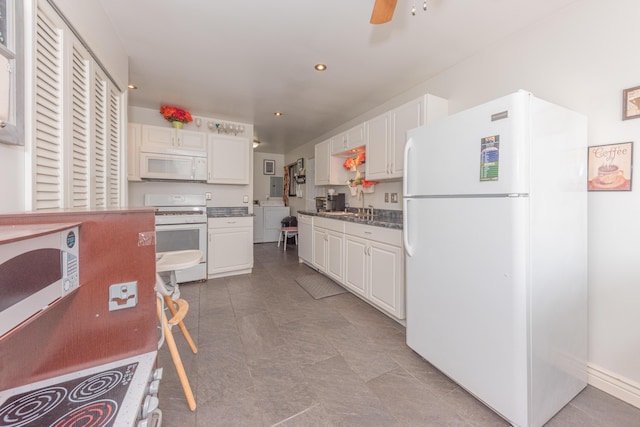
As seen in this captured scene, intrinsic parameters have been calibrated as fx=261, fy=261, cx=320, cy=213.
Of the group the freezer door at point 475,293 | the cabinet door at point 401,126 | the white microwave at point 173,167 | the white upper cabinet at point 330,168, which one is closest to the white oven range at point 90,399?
the freezer door at point 475,293

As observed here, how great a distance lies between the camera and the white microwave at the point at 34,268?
21.1 inches

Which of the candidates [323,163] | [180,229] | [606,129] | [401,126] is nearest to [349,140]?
[323,163]

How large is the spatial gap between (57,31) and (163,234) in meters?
2.39

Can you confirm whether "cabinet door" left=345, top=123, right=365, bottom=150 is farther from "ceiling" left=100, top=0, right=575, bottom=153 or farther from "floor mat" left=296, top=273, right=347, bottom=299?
"floor mat" left=296, top=273, right=347, bottom=299

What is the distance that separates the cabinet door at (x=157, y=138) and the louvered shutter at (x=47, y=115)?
237 centimetres

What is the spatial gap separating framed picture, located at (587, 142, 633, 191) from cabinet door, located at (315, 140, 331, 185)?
9.30 ft

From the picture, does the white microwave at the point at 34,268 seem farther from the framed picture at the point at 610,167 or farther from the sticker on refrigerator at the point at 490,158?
the framed picture at the point at 610,167

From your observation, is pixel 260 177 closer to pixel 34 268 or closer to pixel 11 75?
pixel 11 75

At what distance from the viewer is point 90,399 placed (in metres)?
0.68

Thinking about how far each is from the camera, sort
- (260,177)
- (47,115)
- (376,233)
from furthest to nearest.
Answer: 1. (260,177)
2. (376,233)
3. (47,115)

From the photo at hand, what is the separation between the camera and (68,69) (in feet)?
4.24

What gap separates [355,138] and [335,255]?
1.51 meters

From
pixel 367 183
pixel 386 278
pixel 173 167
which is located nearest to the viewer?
pixel 386 278

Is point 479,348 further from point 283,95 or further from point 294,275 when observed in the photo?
point 283,95
